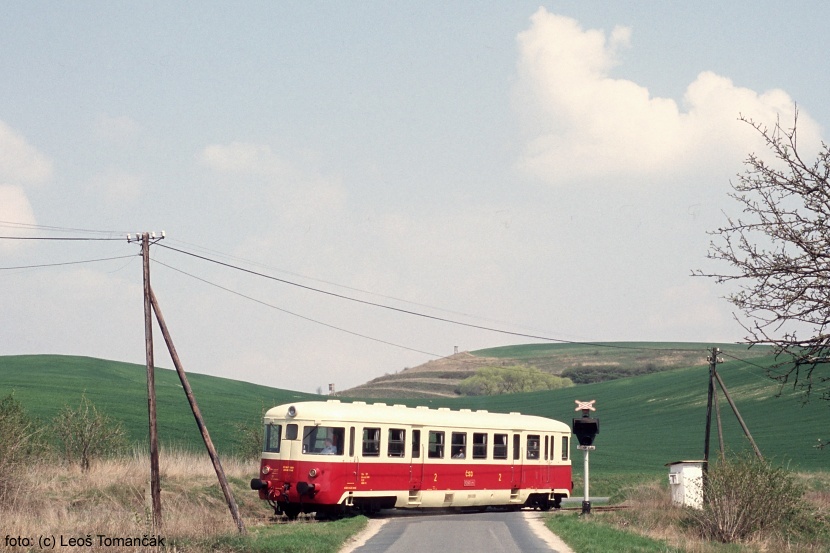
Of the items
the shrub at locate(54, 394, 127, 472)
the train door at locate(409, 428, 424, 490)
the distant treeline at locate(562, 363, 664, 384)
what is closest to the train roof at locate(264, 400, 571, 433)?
the train door at locate(409, 428, 424, 490)

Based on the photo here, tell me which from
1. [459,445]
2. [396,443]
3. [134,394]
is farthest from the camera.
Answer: [134,394]

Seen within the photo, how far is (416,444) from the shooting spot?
101ft

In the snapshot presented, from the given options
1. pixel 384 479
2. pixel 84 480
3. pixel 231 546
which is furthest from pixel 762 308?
pixel 84 480

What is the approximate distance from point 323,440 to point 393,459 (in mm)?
2747

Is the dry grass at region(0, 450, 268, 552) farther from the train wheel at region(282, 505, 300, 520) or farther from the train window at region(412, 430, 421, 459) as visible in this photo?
the train window at region(412, 430, 421, 459)

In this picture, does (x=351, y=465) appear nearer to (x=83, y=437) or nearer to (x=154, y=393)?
(x=154, y=393)

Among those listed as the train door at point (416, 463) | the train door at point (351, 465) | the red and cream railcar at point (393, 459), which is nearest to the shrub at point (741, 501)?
the train door at point (416, 463)

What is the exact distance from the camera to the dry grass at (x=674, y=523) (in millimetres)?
21047

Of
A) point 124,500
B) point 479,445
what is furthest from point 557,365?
point 124,500

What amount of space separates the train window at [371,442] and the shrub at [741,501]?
9.54 metres

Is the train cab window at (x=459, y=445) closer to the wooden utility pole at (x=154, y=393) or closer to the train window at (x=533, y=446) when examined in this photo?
the train window at (x=533, y=446)

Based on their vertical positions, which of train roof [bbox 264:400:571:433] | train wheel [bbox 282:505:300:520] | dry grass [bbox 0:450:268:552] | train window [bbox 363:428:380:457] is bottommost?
train wheel [bbox 282:505:300:520]

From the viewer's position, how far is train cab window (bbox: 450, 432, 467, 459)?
32125 millimetres

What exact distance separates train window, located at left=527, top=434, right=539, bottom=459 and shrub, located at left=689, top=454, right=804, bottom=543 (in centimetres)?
1093
